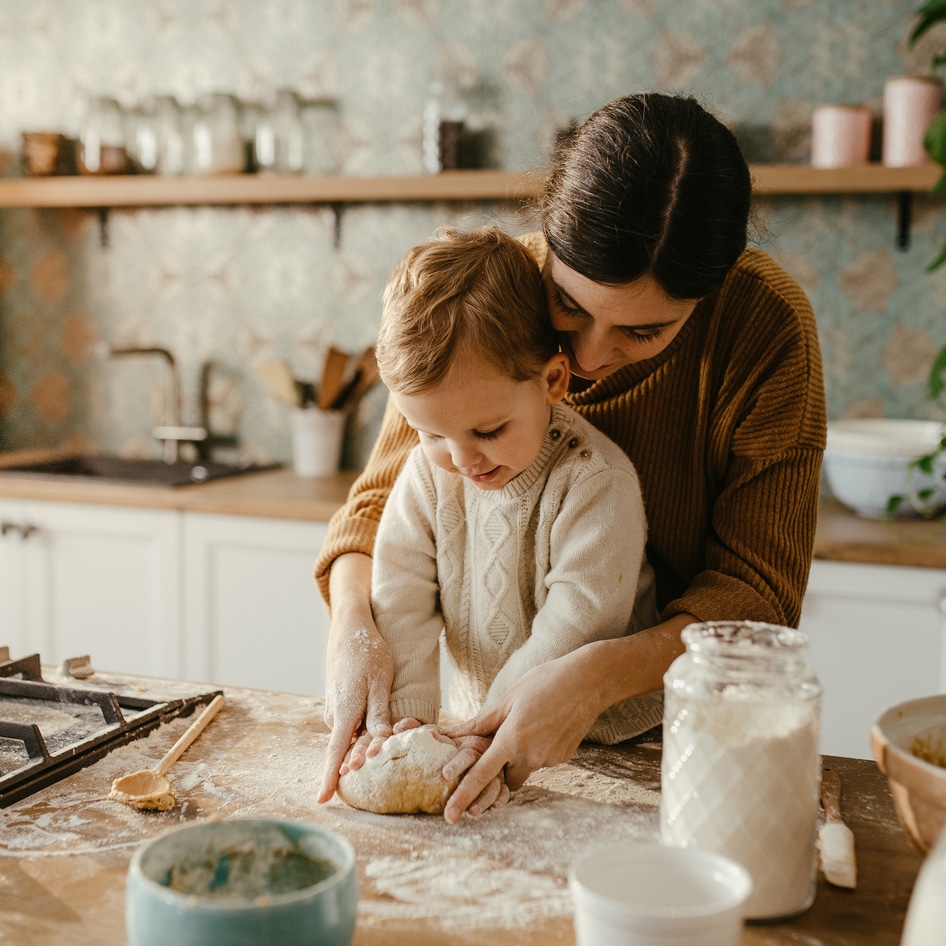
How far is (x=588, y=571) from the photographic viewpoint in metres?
1.12

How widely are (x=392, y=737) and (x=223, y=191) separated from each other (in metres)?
2.15

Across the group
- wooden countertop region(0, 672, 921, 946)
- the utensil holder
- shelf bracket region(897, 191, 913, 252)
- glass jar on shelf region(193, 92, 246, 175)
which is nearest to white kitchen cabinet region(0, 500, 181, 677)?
the utensil holder

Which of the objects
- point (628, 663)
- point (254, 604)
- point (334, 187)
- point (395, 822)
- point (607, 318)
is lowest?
point (254, 604)

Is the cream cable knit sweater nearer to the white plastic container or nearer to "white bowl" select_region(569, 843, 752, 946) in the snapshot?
"white bowl" select_region(569, 843, 752, 946)

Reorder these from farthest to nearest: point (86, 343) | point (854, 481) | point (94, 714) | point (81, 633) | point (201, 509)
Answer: point (86, 343) < point (81, 633) < point (201, 509) < point (854, 481) < point (94, 714)

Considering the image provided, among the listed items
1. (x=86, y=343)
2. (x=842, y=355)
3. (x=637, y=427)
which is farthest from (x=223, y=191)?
(x=637, y=427)

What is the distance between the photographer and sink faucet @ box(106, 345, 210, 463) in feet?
10.1

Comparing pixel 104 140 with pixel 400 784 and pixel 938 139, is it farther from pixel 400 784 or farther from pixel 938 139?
pixel 938 139

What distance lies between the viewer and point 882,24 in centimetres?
251

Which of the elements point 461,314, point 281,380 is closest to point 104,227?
point 281,380

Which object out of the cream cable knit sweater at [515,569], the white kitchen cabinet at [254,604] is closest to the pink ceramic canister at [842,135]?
the white kitchen cabinet at [254,604]

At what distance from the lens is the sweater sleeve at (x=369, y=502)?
1.38 meters

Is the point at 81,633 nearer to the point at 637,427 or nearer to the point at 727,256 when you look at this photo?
the point at 637,427

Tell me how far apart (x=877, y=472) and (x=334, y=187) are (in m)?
1.49
